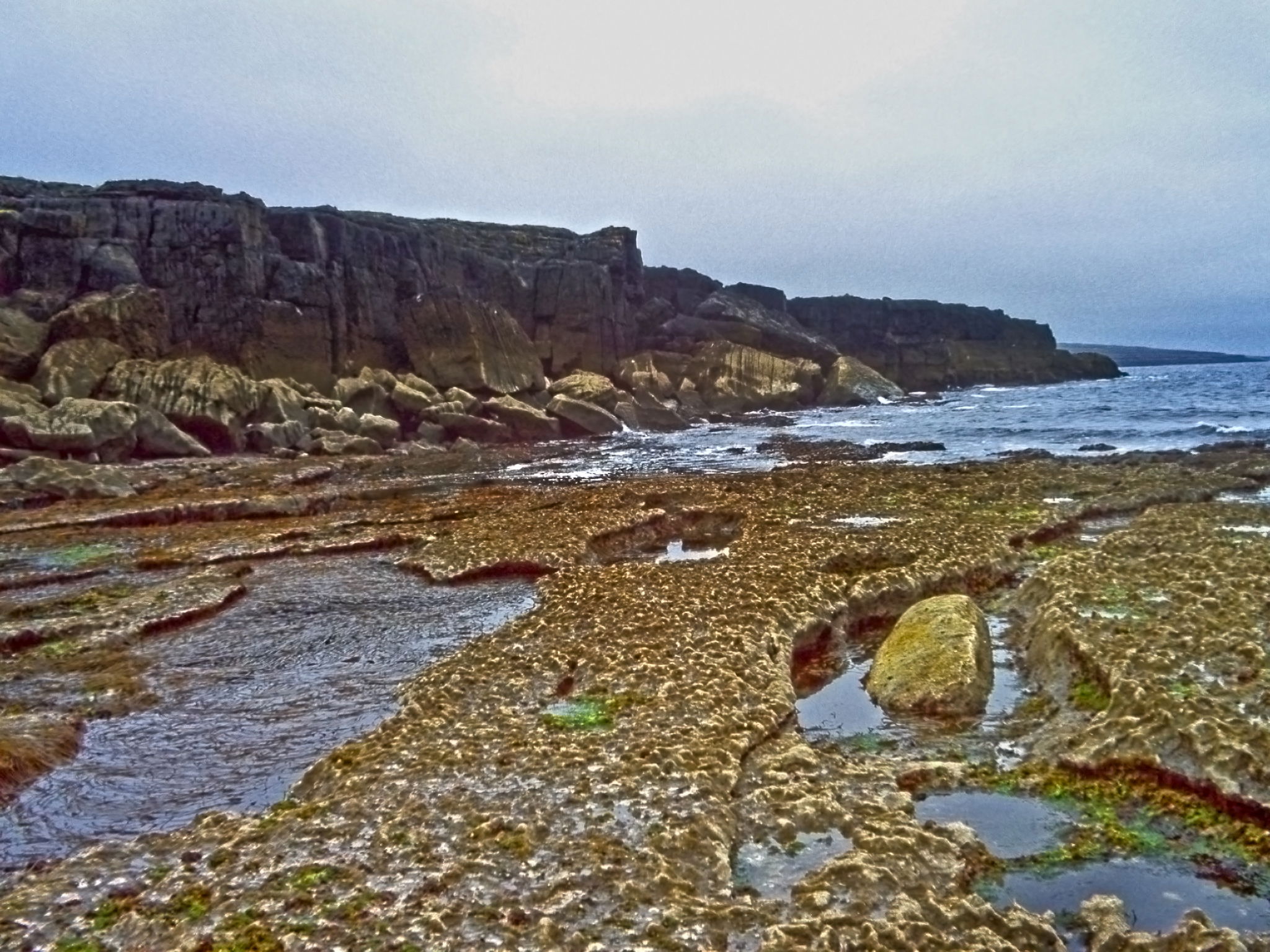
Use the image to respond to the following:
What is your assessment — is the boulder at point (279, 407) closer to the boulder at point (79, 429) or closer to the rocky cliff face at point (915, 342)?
the boulder at point (79, 429)

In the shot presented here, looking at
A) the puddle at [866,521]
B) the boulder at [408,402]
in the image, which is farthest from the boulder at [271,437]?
the puddle at [866,521]

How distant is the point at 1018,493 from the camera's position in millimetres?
37375

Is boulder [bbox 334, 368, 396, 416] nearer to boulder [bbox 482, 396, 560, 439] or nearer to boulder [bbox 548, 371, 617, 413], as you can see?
boulder [bbox 482, 396, 560, 439]

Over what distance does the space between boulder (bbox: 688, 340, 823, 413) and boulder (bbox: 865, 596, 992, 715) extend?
103517 millimetres

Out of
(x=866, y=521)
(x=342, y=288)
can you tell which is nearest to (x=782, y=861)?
(x=866, y=521)

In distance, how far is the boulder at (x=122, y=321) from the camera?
234 feet

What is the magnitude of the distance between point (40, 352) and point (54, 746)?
211 feet

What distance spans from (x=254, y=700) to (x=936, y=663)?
12886 millimetres

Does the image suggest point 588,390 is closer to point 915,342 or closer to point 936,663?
point 936,663

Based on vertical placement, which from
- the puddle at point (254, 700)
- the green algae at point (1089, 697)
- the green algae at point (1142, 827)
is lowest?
the puddle at point (254, 700)

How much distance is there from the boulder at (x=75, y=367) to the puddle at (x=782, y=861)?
6649cm

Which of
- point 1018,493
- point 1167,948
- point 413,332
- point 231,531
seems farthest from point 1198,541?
point 413,332

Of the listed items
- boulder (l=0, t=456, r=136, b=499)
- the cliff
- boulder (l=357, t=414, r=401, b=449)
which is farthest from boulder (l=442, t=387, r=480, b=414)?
boulder (l=0, t=456, r=136, b=499)

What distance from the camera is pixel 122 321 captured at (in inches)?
2908
